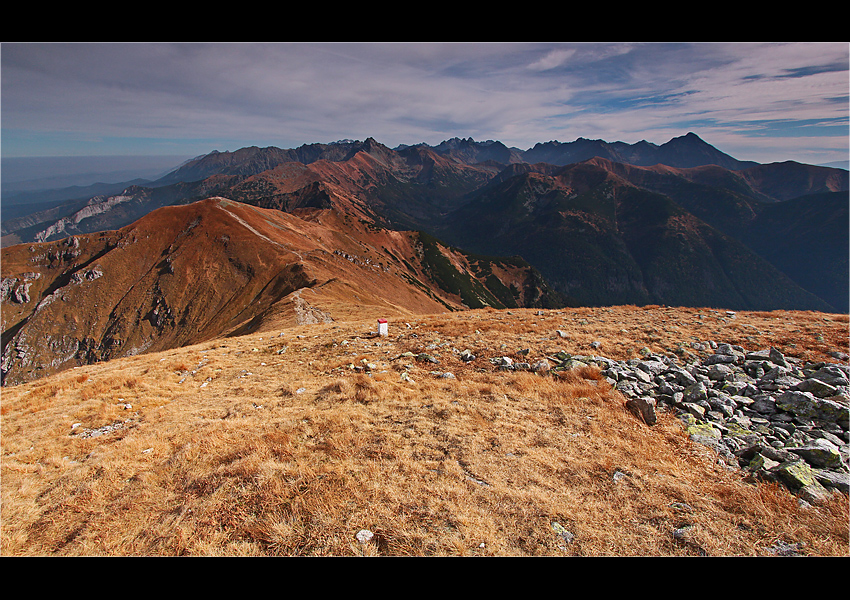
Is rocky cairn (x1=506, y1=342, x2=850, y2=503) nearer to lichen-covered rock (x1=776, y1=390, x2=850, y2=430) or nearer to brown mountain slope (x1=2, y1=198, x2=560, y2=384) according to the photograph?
lichen-covered rock (x1=776, y1=390, x2=850, y2=430)

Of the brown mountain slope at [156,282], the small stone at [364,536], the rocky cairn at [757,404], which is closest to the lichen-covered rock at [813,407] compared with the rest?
the rocky cairn at [757,404]

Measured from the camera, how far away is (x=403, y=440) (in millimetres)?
8852

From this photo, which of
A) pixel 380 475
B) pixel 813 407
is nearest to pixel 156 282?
pixel 380 475

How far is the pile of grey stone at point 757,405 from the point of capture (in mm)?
7414

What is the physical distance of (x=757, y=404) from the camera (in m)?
10.5

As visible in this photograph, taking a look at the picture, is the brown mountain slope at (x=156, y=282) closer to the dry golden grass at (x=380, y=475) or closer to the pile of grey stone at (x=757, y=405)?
the dry golden grass at (x=380, y=475)

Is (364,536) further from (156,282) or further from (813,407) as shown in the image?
(156,282)

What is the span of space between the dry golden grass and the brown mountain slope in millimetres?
71742

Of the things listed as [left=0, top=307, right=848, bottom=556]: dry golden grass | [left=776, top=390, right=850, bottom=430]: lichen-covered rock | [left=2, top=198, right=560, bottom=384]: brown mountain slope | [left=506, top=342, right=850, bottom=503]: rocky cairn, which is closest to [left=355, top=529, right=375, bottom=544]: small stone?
[left=0, top=307, right=848, bottom=556]: dry golden grass

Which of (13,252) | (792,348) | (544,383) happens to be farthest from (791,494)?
(13,252)

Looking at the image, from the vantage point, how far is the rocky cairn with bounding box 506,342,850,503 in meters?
7.41

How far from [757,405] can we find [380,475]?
12.0 metres

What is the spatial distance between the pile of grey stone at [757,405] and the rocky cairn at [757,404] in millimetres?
21
